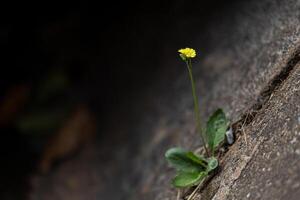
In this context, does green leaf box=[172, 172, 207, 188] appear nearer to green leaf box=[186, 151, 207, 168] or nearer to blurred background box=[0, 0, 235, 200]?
green leaf box=[186, 151, 207, 168]

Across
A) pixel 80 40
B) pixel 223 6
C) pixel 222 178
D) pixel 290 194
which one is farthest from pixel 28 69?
pixel 290 194

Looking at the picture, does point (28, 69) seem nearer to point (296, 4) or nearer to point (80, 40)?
point (80, 40)

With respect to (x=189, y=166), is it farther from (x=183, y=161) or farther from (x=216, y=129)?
(x=216, y=129)

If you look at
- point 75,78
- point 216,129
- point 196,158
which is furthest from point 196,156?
point 75,78

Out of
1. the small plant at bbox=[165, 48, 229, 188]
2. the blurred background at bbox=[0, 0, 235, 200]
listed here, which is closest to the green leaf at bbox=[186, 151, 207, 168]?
the small plant at bbox=[165, 48, 229, 188]

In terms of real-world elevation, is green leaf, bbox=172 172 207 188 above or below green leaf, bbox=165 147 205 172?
below
